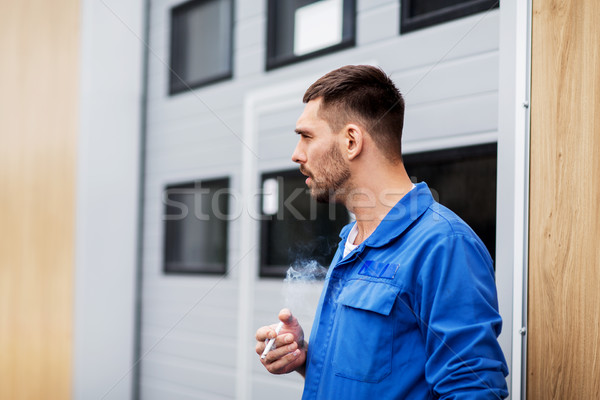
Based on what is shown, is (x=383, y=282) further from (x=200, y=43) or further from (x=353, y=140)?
(x=200, y=43)

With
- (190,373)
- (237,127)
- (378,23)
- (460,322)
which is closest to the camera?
(460,322)

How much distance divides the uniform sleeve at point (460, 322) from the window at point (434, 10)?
2.80 feet

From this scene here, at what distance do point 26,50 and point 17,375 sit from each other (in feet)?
5.93

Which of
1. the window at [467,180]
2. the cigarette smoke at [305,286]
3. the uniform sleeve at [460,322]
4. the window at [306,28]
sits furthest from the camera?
the window at [306,28]

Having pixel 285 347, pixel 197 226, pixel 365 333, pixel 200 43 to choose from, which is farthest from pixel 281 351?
pixel 200 43

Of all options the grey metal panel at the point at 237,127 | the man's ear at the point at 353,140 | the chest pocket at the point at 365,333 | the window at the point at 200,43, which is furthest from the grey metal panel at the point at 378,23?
the chest pocket at the point at 365,333

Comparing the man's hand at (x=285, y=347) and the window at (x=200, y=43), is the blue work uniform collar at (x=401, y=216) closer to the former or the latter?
the man's hand at (x=285, y=347)

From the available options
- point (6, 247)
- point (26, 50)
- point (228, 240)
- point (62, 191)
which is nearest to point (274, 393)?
point (228, 240)

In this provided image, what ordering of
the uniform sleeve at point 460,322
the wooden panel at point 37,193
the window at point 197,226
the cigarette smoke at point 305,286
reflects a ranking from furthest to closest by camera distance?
the wooden panel at point 37,193 → the window at point 197,226 → the cigarette smoke at point 305,286 → the uniform sleeve at point 460,322

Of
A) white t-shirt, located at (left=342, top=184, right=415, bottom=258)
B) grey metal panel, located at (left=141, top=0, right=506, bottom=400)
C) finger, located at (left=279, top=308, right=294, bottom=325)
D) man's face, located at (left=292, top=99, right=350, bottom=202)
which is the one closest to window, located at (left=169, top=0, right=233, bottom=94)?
grey metal panel, located at (left=141, top=0, right=506, bottom=400)

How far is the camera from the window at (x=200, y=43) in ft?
8.65

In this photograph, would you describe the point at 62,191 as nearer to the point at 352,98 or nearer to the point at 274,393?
the point at 274,393

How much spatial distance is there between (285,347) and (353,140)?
1.59 ft

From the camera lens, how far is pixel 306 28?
2.18 metres
